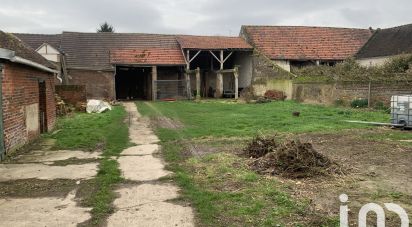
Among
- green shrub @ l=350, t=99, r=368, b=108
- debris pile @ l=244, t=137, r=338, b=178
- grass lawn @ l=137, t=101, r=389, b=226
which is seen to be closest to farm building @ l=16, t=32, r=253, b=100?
green shrub @ l=350, t=99, r=368, b=108

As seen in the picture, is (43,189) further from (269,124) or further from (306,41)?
(306,41)

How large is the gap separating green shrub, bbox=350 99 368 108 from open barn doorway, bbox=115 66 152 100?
63.1 ft

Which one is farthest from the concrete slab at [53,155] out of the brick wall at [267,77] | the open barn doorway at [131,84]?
the open barn doorway at [131,84]

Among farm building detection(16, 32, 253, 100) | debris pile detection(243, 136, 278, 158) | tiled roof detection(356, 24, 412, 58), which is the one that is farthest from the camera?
farm building detection(16, 32, 253, 100)

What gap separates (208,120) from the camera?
17266mm

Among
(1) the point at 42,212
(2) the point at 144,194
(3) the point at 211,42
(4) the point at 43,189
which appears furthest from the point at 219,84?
(1) the point at 42,212

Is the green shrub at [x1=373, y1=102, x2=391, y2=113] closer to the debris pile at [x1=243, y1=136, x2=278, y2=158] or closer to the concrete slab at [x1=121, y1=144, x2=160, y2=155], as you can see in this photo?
the debris pile at [x1=243, y1=136, x2=278, y2=158]

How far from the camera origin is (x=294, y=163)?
756 centimetres

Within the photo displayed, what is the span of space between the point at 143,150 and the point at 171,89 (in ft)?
74.8

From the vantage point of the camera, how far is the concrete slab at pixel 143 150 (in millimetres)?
10432

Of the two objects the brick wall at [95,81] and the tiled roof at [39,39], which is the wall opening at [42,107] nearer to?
the brick wall at [95,81]

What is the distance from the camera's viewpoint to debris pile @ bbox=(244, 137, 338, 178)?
24.4 feet

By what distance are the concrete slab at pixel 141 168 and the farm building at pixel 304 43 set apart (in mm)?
25623

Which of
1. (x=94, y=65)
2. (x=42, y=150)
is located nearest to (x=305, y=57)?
(x=94, y=65)
